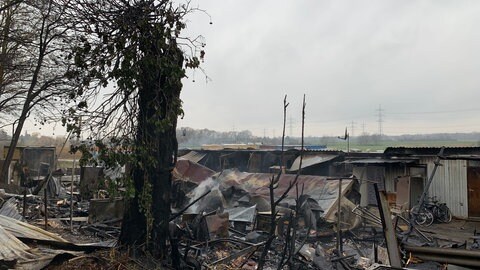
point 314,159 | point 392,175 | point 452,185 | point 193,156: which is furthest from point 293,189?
point 193,156

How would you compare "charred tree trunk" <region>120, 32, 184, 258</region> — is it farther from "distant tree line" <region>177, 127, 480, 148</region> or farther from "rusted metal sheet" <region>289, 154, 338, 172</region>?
"distant tree line" <region>177, 127, 480, 148</region>

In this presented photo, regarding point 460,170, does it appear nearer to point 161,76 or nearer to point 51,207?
point 161,76

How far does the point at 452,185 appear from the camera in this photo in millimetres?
16781

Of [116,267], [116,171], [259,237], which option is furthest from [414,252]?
[259,237]

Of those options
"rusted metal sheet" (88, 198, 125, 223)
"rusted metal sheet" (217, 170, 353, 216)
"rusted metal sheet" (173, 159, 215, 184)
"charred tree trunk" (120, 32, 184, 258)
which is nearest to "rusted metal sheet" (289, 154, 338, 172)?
"rusted metal sheet" (217, 170, 353, 216)

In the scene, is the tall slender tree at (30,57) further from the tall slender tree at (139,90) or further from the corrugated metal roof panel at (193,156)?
the corrugated metal roof panel at (193,156)

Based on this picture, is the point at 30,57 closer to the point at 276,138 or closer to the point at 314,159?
the point at 314,159

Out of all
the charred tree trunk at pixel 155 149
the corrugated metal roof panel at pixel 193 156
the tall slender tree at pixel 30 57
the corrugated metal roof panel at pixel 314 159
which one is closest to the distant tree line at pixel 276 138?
the corrugated metal roof panel at pixel 193 156

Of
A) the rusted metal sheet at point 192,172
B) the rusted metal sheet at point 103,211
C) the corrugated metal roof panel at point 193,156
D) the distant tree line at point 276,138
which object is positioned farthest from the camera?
the distant tree line at point 276,138

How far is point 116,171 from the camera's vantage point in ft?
20.5

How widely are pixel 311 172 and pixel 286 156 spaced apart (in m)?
3.04

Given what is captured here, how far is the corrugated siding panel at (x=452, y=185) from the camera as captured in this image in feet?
53.9

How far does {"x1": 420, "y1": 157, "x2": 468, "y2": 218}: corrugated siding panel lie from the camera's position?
53.9 feet

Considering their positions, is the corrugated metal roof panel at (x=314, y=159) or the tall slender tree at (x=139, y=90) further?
the corrugated metal roof panel at (x=314, y=159)
